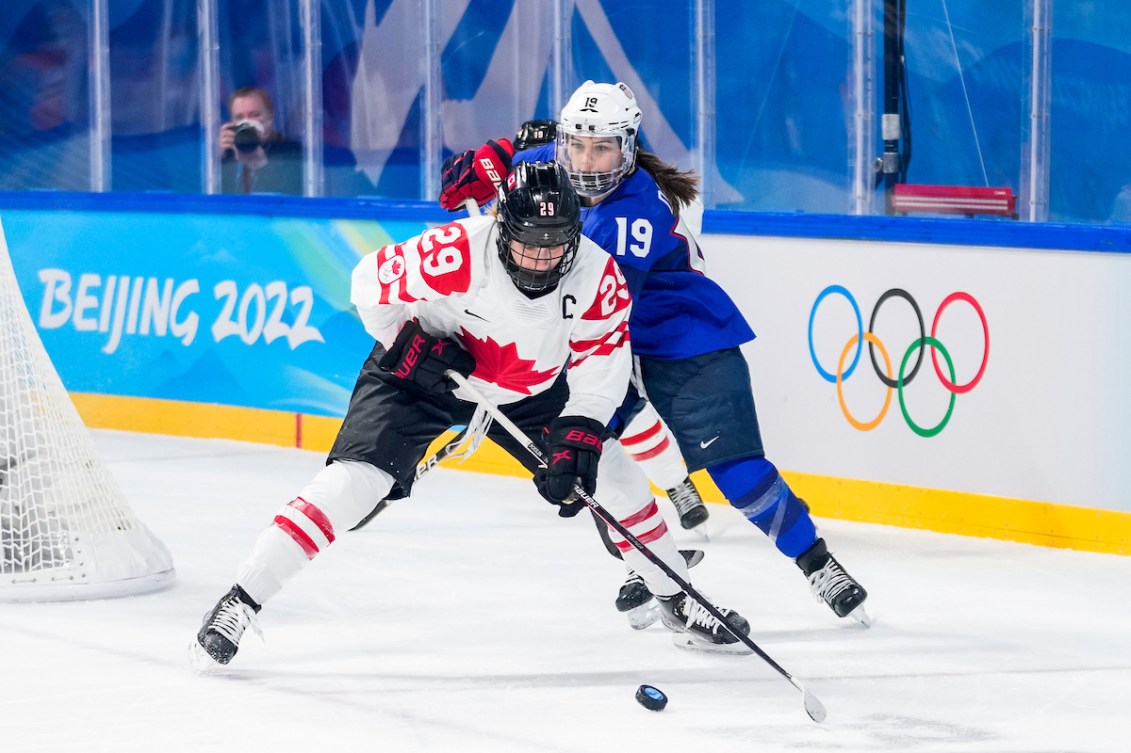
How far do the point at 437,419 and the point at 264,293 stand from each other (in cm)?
310

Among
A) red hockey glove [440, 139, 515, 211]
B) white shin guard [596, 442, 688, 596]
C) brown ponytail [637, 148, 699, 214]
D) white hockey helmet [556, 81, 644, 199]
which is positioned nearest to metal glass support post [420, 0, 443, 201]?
red hockey glove [440, 139, 515, 211]

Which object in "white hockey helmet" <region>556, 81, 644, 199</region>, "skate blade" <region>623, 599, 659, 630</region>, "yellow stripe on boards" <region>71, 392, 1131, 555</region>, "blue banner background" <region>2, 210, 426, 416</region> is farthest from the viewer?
"blue banner background" <region>2, 210, 426, 416</region>

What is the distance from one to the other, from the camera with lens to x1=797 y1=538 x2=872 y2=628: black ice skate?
391cm

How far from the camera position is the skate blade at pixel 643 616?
3763 millimetres

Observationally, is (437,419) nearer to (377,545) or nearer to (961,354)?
(377,545)

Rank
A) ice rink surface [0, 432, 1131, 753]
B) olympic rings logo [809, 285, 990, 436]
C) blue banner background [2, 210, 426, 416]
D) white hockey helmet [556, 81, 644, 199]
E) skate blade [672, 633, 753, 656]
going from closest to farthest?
ice rink surface [0, 432, 1131, 753]
skate blade [672, 633, 753, 656]
white hockey helmet [556, 81, 644, 199]
olympic rings logo [809, 285, 990, 436]
blue banner background [2, 210, 426, 416]

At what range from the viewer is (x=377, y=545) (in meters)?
4.69

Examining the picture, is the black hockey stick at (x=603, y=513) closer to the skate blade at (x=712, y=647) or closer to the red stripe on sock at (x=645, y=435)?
the skate blade at (x=712, y=647)

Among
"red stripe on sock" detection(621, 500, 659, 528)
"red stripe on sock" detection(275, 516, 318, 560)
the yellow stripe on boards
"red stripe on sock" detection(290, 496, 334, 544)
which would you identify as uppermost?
"red stripe on sock" detection(290, 496, 334, 544)

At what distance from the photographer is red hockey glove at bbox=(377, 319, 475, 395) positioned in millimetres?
3307

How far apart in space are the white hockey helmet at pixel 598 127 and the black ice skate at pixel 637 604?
2.62 feet

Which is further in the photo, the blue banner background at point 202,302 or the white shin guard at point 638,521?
the blue banner background at point 202,302

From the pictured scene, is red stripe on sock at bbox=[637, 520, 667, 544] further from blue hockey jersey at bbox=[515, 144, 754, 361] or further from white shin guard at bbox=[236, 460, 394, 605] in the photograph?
white shin guard at bbox=[236, 460, 394, 605]

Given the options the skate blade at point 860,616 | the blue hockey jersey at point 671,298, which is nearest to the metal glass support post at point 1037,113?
the blue hockey jersey at point 671,298
